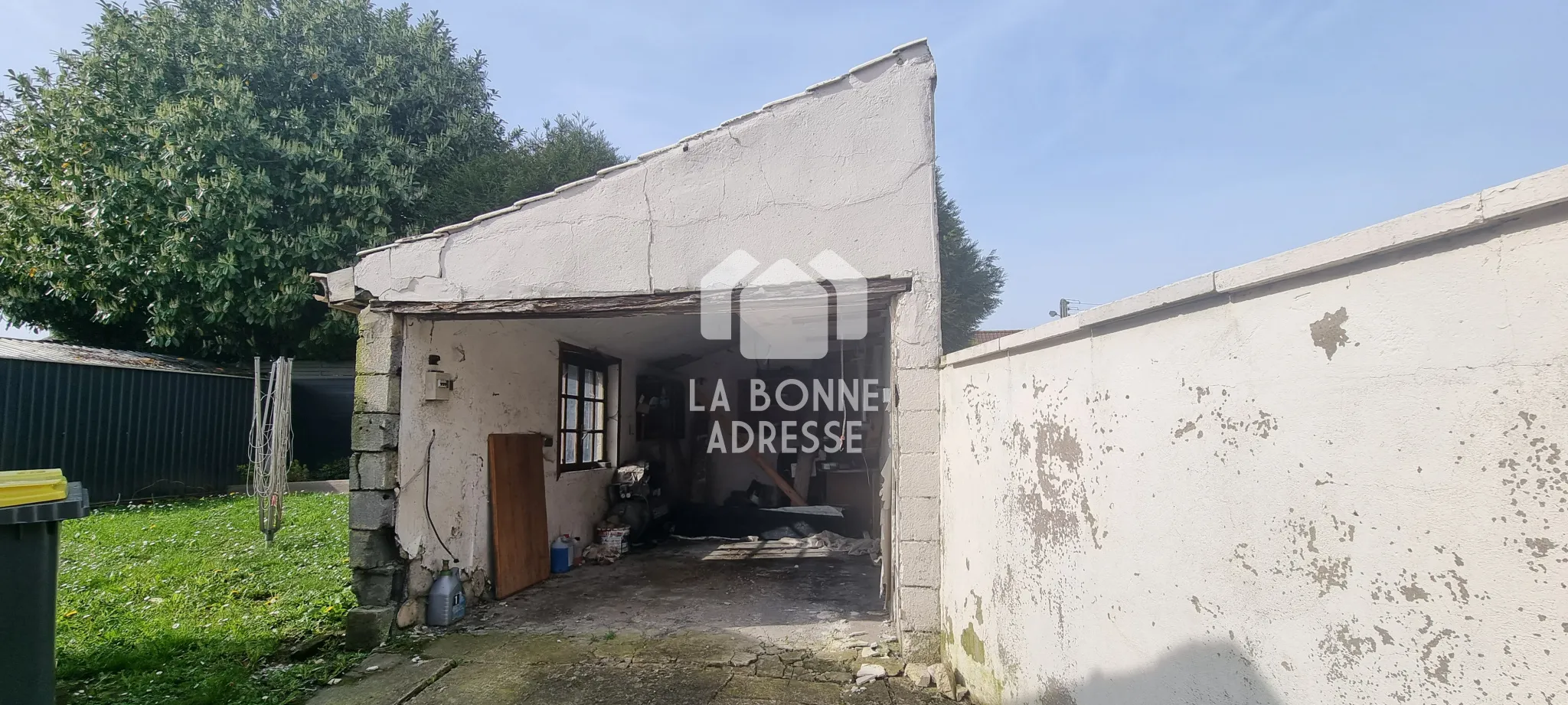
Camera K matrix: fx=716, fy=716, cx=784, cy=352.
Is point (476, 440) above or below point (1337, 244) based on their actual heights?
below

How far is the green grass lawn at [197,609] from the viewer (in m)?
3.91

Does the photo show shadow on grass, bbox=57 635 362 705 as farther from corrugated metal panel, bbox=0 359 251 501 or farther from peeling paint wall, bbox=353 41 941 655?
corrugated metal panel, bbox=0 359 251 501

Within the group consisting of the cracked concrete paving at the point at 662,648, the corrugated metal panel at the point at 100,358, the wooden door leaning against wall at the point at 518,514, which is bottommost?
the cracked concrete paving at the point at 662,648

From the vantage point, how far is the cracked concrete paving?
3941mm

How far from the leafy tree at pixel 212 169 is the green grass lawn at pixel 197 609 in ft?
13.0

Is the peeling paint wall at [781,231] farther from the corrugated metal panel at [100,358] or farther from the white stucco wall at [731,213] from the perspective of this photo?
the corrugated metal panel at [100,358]

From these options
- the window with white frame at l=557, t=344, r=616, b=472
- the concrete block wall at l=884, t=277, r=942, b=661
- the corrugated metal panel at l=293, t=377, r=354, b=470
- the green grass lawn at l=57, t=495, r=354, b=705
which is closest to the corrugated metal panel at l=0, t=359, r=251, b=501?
the corrugated metal panel at l=293, t=377, r=354, b=470

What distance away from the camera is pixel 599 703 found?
12.5ft

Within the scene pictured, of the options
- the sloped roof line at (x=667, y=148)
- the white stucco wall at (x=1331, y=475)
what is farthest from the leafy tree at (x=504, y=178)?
the white stucco wall at (x=1331, y=475)

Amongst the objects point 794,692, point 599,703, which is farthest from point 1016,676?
point 599,703

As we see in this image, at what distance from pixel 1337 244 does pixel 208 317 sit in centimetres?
1322

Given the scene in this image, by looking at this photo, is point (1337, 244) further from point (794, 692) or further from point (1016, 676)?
point (794, 692)

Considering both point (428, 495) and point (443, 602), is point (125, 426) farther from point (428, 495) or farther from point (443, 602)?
point (443, 602)

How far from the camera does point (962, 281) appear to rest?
14.8 meters
